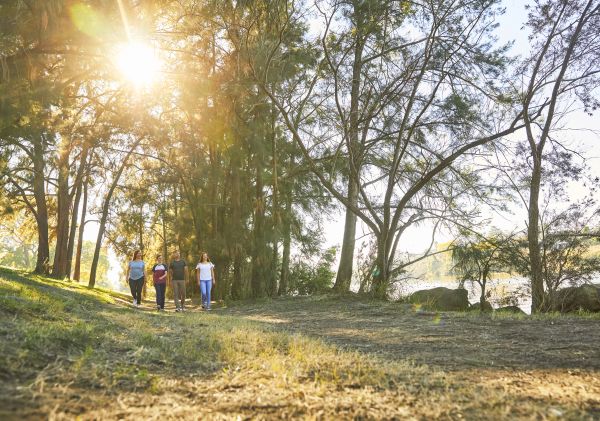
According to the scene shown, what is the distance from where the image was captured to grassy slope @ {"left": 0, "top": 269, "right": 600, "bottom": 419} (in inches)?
105

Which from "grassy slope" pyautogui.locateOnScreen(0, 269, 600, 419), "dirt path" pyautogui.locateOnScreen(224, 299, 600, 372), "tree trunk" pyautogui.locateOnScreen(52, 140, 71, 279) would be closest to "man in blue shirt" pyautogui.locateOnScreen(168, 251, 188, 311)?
"dirt path" pyautogui.locateOnScreen(224, 299, 600, 372)

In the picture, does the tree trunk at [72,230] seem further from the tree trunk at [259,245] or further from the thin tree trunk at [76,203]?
the tree trunk at [259,245]

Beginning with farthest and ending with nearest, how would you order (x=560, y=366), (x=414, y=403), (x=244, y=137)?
1. (x=244, y=137)
2. (x=560, y=366)
3. (x=414, y=403)

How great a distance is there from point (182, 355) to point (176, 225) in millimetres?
20975

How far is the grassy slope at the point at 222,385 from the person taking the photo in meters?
2.68

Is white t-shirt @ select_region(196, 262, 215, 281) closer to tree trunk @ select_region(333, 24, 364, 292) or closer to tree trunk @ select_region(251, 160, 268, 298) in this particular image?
tree trunk @ select_region(251, 160, 268, 298)

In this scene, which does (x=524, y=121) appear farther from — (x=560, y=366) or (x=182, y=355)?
(x=182, y=355)

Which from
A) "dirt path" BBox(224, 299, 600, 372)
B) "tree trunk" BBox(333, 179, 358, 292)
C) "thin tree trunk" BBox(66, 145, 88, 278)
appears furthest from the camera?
"thin tree trunk" BBox(66, 145, 88, 278)

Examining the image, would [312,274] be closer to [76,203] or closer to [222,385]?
[76,203]

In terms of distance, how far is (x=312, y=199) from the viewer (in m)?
20.2

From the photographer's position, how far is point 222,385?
3.24 metres

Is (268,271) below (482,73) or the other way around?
below

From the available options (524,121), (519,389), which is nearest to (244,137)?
(524,121)

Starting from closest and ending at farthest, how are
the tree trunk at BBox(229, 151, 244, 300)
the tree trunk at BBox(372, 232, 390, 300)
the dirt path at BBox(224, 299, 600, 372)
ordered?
1. the dirt path at BBox(224, 299, 600, 372)
2. the tree trunk at BBox(372, 232, 390, 300)
3. the tree trunk at BBox(229, 151, 244, 300)
